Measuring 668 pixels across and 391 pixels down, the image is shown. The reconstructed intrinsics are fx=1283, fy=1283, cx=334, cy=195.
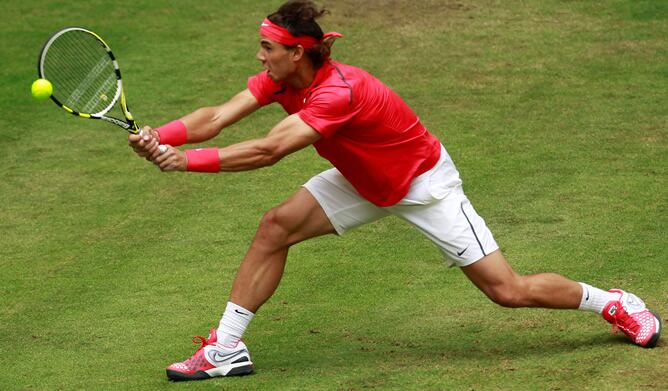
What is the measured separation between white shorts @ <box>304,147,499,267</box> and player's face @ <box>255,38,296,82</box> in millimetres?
809

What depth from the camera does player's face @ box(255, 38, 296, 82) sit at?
25.6 ft

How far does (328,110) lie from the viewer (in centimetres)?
757

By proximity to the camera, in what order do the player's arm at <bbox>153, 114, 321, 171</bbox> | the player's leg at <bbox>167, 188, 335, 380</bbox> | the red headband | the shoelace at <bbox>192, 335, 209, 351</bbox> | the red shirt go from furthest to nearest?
the shoelace at <bbox>192, 335, 209, 351</bbox>
the player's leg at <bbox>167, 188, 335, 380</bbox>
the red headband
the red shirt
the player's arm at <bbox>153, 114, 321, 171</bbox>

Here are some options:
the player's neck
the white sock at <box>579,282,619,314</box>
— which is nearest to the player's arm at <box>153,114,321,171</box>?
the player's neck

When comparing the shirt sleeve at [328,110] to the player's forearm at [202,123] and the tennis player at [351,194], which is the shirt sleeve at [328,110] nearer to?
the tennis player at [351,194]

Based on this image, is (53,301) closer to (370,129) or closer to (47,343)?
(47,343)

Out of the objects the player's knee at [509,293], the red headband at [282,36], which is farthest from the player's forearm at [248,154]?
the player's knee at [509,293]

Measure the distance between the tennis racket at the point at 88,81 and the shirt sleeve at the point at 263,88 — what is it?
82cm

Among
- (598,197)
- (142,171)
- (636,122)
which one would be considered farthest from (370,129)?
(636,122)

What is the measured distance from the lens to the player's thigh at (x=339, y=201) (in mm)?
8188

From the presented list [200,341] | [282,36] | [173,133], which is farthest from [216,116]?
[200,341]

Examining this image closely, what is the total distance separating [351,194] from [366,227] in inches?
113

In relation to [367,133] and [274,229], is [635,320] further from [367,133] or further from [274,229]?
[274,229]

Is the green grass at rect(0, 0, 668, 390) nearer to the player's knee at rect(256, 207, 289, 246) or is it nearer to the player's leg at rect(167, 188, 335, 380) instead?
the player's leg at rect(167, 188, 335, 380)
